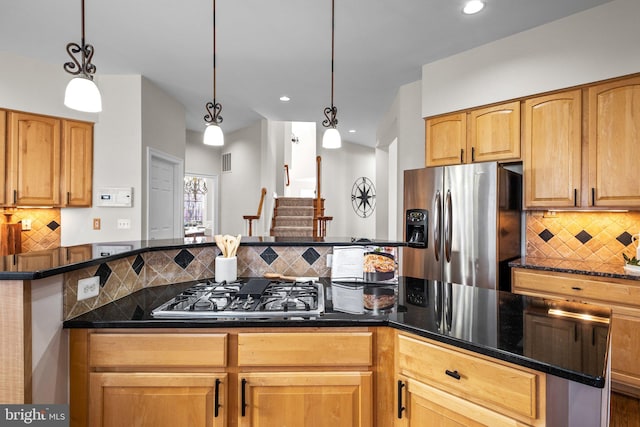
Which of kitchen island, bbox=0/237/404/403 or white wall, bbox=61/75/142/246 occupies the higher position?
white wall, bbox=61/75/142/246

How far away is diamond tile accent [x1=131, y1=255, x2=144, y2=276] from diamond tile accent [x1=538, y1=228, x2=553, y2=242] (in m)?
3.10

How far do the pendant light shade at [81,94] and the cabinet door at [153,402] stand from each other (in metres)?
1.15

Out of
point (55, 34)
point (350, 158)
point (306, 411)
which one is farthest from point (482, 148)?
point (350, 158)

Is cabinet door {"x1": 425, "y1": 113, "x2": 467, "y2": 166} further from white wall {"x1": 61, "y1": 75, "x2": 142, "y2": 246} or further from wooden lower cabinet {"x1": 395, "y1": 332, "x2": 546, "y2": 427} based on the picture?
white wall {"x1": 61, "y1": 75, "x2": 142, "y2": 246}

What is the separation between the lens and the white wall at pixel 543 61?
8.13ft

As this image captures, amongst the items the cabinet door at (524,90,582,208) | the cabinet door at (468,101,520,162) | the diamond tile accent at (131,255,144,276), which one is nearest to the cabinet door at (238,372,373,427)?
the diamond tile accent at (131,255,144,276)

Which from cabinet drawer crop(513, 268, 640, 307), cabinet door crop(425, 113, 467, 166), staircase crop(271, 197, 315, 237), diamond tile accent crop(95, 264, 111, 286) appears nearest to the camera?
diamond tile accent crop(95, 264, 111, 286)

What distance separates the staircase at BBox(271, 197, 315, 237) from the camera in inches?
269

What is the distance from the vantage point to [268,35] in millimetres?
3078

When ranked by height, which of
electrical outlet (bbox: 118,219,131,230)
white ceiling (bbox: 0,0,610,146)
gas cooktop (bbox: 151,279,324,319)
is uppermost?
white ceiling (bbox: 0,0,610,146)

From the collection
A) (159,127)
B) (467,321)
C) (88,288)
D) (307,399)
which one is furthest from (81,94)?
(159,127)

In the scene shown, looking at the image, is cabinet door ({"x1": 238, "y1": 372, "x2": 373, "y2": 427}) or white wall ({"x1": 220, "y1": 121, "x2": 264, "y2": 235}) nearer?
cabinet door ({"x1": 238, "y1": 372, "x2": 373, "y2": 427})

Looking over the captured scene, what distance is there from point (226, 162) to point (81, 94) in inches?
222

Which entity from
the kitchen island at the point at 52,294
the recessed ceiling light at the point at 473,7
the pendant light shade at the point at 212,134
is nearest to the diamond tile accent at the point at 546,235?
the recessed ceiling light at the point at 473,7
